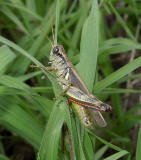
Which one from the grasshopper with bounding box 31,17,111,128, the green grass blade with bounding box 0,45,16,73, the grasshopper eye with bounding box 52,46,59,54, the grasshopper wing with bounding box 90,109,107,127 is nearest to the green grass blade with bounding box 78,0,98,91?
the grasshopper with bounding box 31,17,111,128

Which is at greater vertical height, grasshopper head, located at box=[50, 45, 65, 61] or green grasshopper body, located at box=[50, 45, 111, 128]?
grasshopper head, located at box=[50, 45, 65, 61]

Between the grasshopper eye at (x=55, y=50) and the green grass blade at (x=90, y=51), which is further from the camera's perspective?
the grasshopper eye at (x=55, y=50)

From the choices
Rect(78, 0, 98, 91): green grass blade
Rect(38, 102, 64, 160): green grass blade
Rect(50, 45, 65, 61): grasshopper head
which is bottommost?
Rect(38, 102, 64, 160): green grass blade

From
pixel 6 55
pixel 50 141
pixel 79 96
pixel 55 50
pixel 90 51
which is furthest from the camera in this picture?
pixel 55 50

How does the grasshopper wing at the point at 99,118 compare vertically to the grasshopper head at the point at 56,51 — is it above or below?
below

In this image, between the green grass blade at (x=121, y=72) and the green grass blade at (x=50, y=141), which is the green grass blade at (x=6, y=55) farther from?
the green grass blade at (x=121, y=72)

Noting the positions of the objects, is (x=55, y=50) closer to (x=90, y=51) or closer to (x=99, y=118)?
(x=90, y=51)

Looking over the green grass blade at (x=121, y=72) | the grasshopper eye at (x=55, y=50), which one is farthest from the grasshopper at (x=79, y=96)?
the green grass blade at (x=121, y=72)

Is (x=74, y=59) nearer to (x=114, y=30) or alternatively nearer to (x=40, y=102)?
(x=40, y=102)

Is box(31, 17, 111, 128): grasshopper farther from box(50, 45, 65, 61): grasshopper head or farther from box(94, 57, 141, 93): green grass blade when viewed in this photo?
box(94, 57, 141, 93): green grass blade

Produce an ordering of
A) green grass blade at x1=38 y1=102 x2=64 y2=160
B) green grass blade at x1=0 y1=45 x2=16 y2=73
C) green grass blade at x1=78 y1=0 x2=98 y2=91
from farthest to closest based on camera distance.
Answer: green grass blade at x1=78 y1=0 x2=98 y2=91 → green grass blade at x1=0 y1=45 x2=16 y2=73 → green grass blade at x1=38 y1=102 x2=64 y2=160

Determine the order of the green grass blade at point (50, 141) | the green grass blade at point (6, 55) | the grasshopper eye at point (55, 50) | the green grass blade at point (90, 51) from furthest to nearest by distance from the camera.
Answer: the grasshopper eye at point (55, 50) < the green grass blade at point (90, 51) < the green grass blade at point (6, 55) < the green grass blade at point (50, 141)

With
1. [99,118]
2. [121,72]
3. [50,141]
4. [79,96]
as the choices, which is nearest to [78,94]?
[79,96]

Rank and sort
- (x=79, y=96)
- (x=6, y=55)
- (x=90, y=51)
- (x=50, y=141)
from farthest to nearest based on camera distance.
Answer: (x=79, y=96), (x=90, y=51), (x=6, y=55), (x=50, y=141)
